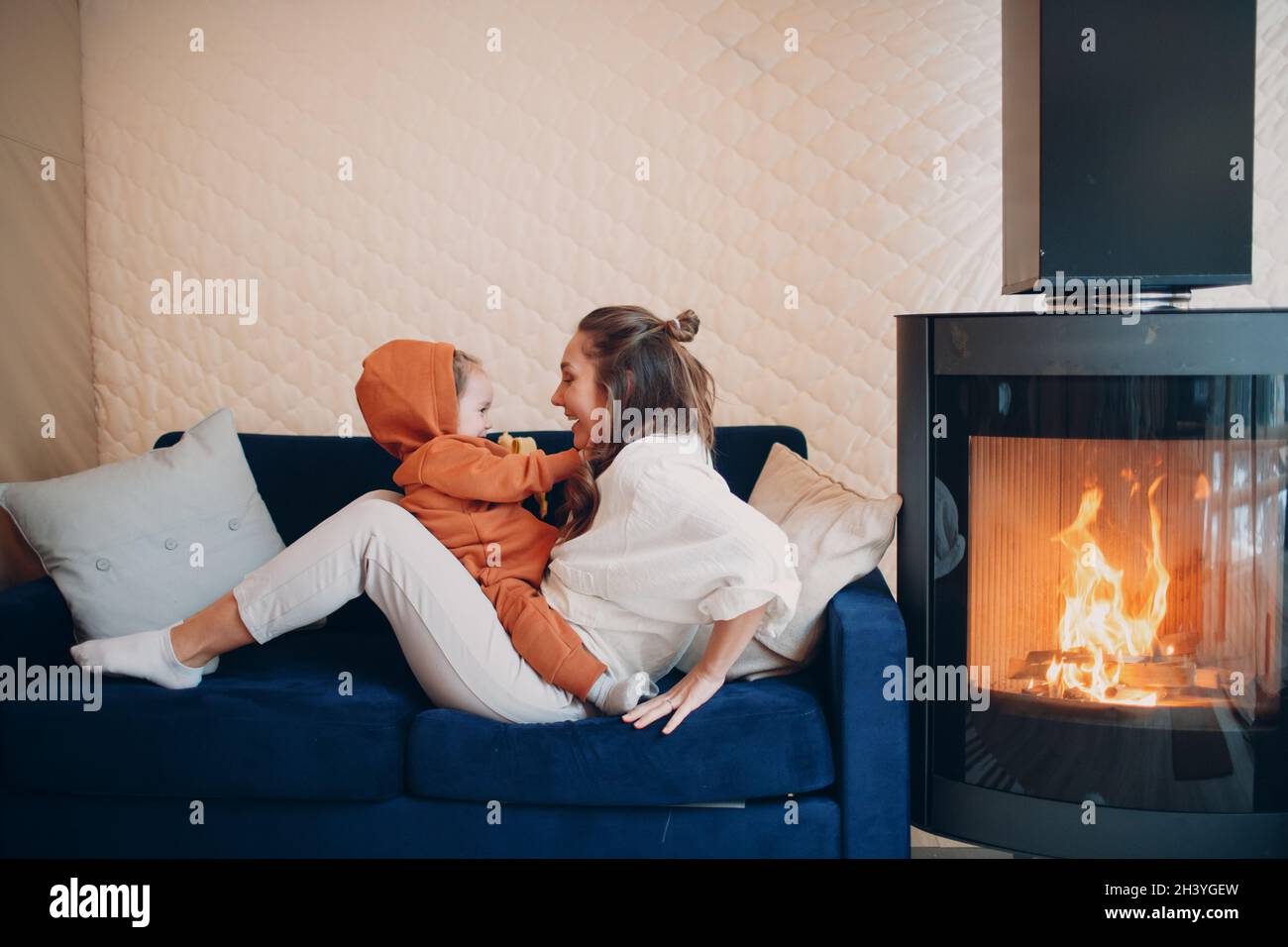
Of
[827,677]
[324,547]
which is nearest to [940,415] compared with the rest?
[827,677]

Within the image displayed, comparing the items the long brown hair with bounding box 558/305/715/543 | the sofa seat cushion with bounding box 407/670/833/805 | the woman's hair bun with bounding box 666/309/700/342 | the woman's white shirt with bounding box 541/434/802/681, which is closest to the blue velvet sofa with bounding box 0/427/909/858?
the sofa seat cushion with bounding box 407/670/833/805

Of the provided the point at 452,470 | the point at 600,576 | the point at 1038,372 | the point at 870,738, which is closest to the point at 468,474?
the point at 452,470

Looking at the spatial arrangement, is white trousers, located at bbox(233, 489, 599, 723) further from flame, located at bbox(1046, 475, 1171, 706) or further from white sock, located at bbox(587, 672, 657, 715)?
flame, located at bbox(1046, 475, 1171, 706)

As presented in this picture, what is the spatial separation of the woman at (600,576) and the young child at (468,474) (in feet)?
0.17

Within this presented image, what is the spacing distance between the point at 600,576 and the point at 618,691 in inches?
7.9

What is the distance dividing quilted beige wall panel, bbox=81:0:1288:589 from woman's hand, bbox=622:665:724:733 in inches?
40.5

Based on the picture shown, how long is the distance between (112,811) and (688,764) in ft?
3.31

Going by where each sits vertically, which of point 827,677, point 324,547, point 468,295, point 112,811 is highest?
point 468,295

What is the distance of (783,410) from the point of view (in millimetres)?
2738

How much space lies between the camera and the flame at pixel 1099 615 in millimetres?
1870

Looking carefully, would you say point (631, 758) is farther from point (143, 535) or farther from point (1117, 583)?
point (143, 535)

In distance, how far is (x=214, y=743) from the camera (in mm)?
1868
